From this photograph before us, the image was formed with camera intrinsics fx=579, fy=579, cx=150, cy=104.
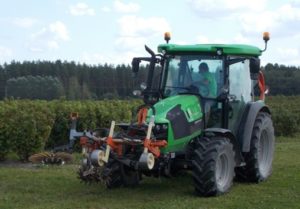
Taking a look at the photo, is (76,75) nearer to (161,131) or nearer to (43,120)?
(43,120)

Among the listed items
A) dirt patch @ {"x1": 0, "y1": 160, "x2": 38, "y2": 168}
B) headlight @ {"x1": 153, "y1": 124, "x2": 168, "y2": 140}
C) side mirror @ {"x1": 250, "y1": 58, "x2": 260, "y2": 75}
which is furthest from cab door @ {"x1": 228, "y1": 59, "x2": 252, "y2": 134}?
dirt patch @ {"x1": 0, "y1": 160, "x2": 38, "y2": 168}

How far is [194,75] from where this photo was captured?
32.6 feet

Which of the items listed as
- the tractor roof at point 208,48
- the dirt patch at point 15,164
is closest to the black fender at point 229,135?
the tractor roof at point 208,48

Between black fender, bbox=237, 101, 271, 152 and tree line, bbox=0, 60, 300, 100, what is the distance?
20892 mm

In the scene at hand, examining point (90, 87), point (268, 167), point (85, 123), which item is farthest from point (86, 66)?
point (268, 167)

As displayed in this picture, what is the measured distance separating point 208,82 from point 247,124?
106 cm

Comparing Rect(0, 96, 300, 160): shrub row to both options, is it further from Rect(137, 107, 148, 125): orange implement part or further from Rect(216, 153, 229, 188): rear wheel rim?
Rect(216, 153, 229, 188): rear wheel rim

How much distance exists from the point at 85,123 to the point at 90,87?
3767cm

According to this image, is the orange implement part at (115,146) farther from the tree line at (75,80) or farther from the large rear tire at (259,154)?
the tree line at (75,80)

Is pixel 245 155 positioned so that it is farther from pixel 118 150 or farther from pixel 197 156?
pixel 118 150

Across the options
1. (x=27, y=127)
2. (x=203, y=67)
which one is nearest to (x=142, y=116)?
(x=203, y=67)

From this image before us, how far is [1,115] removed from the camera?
12930mm

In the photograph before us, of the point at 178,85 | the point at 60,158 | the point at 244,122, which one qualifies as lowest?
the point at 60,158

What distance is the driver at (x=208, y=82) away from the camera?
979 cm
